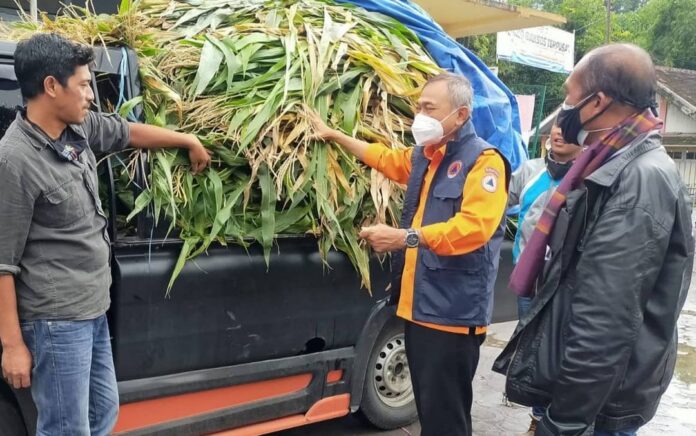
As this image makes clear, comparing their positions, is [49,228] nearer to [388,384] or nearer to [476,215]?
[476,215]

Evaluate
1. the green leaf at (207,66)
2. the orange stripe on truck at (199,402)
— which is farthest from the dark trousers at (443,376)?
the green leaf at (207,66)

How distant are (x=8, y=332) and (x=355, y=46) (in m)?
2.23

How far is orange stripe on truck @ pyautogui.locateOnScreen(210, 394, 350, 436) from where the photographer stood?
10.1ft

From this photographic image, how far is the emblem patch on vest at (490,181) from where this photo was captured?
2.61 m

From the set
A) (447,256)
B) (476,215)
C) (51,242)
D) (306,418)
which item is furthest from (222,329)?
(476,215)

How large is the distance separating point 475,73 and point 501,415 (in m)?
2.23

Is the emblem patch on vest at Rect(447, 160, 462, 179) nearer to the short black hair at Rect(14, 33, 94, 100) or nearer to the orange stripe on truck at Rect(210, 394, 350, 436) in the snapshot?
the orange stripe on truck at Rect(210, 394, 350, 436)

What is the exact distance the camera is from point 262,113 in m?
2.98

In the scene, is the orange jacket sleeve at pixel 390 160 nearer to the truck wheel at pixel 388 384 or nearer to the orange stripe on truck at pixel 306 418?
the truck wheel at pixel 388 384

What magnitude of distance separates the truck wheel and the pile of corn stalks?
576mm

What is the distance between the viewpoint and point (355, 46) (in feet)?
11.5

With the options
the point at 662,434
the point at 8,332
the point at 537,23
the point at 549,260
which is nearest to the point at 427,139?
the point at 549,260

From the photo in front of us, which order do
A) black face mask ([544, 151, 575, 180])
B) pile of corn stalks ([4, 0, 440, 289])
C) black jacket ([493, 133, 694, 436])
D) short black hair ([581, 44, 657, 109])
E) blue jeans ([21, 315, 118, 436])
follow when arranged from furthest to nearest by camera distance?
black face mask ([544, 151, 575, 180]) → pile of corn stalks ([4, 0, 440, 289]) → blue jeans ([21, 315, 118, 436]) → short black hair ([581, 44, 657, 109]) → black jacket ([493, 133, 694, 436])

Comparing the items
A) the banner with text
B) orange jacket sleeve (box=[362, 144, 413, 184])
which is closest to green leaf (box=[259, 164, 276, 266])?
orange jacket sleeve (box=[362, 144, 413, 184])
